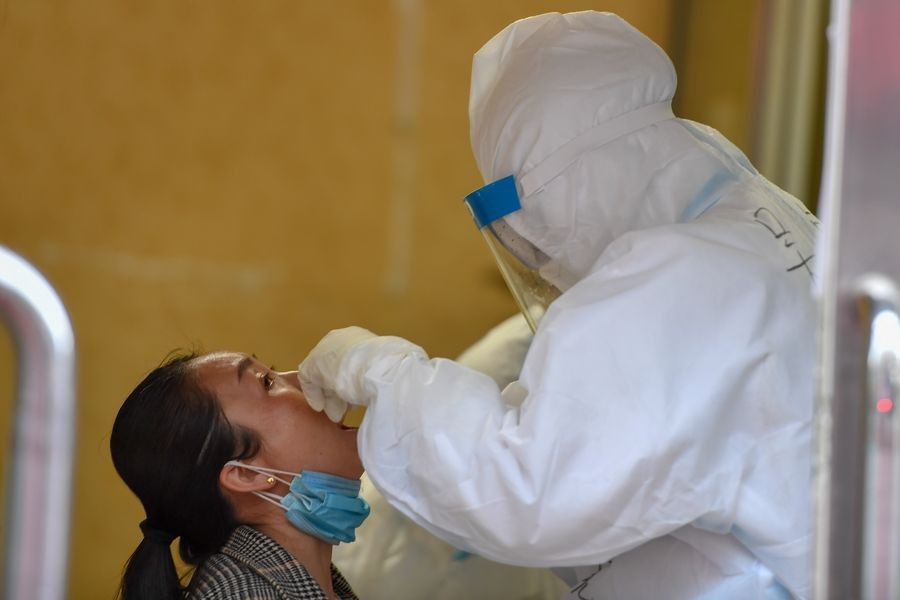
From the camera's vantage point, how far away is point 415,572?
2.49m

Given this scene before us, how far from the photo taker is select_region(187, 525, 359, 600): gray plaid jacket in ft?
5.95

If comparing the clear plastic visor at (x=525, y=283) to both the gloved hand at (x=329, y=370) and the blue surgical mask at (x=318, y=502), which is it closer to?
the gloved hand at (x=329, y=370)

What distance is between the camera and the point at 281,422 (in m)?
2.00

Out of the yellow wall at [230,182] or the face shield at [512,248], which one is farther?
the yellow wall at [230,182]

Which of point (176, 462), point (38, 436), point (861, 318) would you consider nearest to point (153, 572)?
point (176, 462)

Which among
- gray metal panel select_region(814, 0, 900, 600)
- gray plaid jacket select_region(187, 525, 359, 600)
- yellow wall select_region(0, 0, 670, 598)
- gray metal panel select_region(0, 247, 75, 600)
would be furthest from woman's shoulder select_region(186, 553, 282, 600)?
yellow wall select_region(0, 0, 670, 598)

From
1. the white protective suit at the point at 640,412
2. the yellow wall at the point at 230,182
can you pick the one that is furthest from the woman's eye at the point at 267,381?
the yellow wall at the point at 230,182

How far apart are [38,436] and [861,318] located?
0.67 m

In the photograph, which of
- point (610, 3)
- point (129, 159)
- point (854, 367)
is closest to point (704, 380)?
point (854, 367)

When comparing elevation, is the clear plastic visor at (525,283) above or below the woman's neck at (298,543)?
above

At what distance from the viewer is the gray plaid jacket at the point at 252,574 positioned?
181 cm

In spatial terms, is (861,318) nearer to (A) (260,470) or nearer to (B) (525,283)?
(B) (525,283)

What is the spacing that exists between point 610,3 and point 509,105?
73.3 inches

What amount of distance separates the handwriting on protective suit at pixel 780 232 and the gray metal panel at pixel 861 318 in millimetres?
686
